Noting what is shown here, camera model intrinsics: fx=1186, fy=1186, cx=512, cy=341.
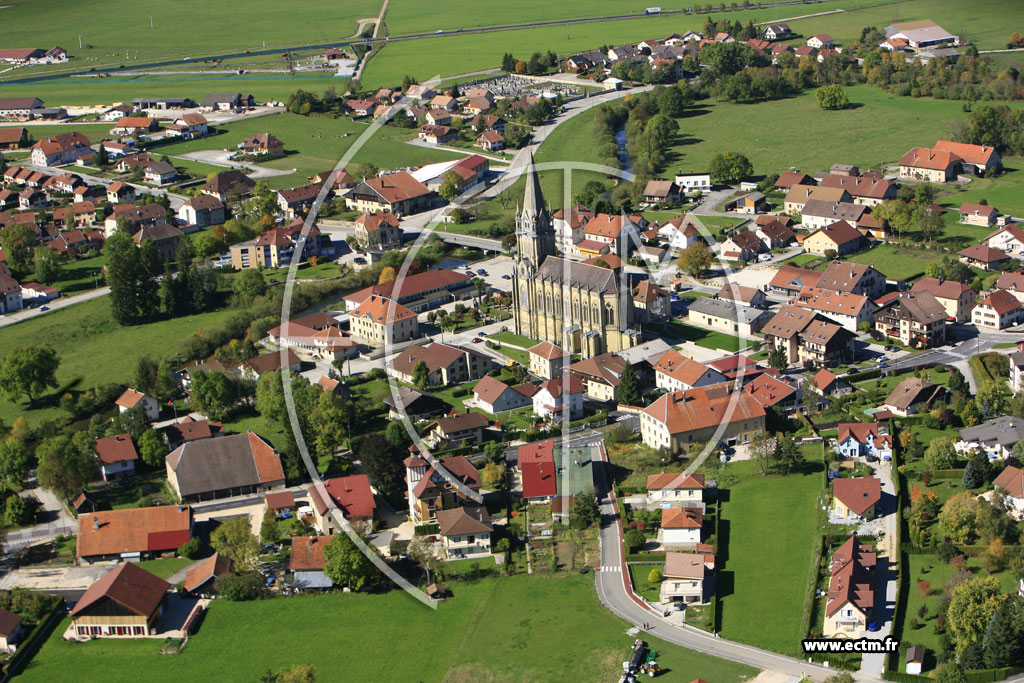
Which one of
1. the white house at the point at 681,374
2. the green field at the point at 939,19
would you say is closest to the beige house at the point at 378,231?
the white house at the point at 681,374

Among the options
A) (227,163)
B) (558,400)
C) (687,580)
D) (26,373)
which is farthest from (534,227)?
A: (227,163)

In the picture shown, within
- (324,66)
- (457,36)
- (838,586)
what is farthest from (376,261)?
(457,36)

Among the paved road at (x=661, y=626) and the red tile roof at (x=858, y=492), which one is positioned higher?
the red tile roof at (x=858, y=492)

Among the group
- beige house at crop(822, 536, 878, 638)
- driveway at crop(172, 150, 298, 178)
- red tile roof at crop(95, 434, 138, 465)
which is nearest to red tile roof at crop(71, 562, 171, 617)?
red tile roof at crop(95, 434, 138, 465)

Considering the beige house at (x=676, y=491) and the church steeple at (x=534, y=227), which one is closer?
the beige house at (x=676, y=491)

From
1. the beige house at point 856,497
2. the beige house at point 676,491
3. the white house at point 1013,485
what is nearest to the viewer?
the white house at point 1013,485

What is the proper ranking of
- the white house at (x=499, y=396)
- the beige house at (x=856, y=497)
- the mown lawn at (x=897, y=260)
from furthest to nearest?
the mown lawn at (x=897, y=260), the white house at (x=499, y=396), the beige house at (x=856, y=497)

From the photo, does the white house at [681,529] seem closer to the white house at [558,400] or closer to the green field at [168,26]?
the white house at [558,400]
